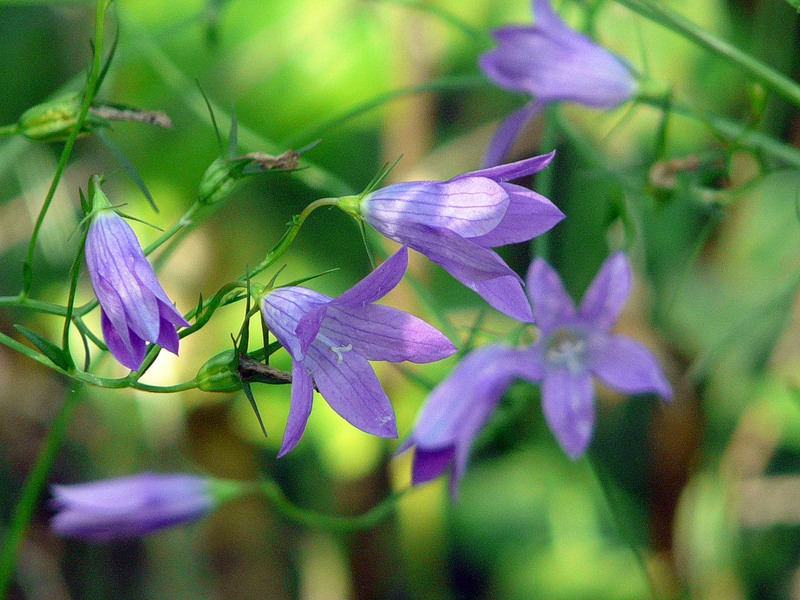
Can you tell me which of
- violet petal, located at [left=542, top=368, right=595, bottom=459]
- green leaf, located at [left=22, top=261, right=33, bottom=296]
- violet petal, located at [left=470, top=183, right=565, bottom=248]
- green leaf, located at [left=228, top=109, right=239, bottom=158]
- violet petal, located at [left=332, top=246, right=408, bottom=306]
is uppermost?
green leaf, located at [left=228, top=109, right=239, bottom=158]

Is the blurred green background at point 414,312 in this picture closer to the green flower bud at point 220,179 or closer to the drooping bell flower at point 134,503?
the drooping bell flower at point 134,503

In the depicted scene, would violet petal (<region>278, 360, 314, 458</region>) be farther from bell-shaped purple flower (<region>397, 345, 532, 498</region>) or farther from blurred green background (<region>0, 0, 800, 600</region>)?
blurred green background (<region>0, 0, 800, 600</region>)

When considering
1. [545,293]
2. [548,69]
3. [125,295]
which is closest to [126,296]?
[125,295]

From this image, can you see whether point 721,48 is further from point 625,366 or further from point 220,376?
point 220,376

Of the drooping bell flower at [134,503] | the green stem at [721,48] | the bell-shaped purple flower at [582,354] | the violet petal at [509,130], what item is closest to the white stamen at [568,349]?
the bell-shaped purple flower at [582,354]

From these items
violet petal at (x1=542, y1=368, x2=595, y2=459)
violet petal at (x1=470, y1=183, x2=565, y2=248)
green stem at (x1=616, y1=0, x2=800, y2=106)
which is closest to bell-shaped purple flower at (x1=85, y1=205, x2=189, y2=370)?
violet petal at (x1=470, y1=183, x2=565, y2=248)

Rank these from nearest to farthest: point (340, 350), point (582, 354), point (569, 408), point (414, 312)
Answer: point (340, 350) → point (569, 408) → point (582, 354) → point (414, 312)

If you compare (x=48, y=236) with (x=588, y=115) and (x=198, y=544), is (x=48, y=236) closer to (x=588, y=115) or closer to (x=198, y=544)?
(x=198, y=544)
